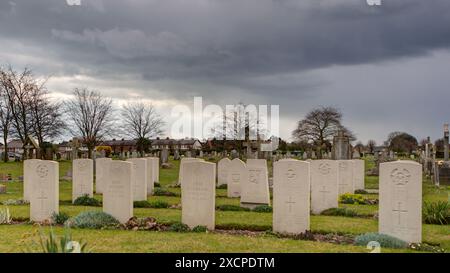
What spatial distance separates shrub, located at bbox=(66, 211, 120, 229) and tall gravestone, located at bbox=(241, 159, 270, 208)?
5634mm

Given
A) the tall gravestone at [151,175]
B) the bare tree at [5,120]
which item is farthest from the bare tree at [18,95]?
the tall gravestone at [151,175]

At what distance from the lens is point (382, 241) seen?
10.2m

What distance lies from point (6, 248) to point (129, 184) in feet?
13.2

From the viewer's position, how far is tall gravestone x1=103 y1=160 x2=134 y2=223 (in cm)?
1280

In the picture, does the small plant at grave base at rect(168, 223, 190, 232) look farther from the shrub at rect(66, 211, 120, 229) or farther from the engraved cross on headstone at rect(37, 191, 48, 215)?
the engraved cross on headstone at rect(37, 191, 48, 215)

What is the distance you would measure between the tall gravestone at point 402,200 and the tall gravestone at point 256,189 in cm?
640

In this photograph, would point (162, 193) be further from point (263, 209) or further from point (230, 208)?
point (263, 209)

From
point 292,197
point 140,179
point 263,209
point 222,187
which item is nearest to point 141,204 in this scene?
point 140,179

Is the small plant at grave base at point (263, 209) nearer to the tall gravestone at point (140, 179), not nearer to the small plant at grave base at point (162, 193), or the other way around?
the tall gravestone at point (140, 179)

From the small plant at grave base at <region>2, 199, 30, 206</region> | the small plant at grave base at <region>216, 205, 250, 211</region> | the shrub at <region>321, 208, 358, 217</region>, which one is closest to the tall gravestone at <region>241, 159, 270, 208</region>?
the small plant at grave base at <region>216, 205, 250, 211</region>

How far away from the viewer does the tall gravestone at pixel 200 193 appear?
11.9 meters

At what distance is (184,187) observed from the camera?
12.1 m

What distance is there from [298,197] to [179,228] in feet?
9.83
